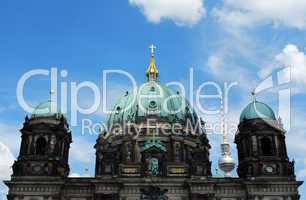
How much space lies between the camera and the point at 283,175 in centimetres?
4581

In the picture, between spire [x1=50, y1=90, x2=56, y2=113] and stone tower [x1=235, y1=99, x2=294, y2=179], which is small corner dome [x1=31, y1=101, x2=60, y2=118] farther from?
stone tower [x1=235, y1=99, x2=294, y2=179]

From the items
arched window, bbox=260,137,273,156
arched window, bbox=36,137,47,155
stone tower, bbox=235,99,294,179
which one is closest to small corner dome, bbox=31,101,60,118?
arched window, bbox=36,137,47,155

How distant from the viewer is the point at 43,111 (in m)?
49.4

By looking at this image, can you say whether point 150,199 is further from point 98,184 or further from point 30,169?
point 30,169

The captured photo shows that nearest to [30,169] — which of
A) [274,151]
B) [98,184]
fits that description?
[98,184]

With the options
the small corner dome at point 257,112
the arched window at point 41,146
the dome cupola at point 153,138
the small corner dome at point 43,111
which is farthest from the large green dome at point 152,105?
the arched window at point 41,146

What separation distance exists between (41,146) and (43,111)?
12.9ft

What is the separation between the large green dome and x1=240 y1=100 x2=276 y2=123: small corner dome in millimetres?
10040

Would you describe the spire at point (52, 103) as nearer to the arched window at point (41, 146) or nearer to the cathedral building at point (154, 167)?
the cathedral building at point (154, 167)

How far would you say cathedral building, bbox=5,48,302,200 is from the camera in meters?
44.7

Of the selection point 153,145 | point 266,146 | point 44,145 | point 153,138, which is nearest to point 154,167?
point 153,145

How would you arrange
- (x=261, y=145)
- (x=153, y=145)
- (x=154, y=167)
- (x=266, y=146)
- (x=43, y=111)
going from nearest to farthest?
(x=261, y=145) → (x=266, y=146) → (x=154, y=167) → (x=43, y=111) → (x=153, y=145)

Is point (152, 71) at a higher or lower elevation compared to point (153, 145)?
higher

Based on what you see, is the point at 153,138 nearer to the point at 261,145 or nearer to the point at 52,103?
the point at 52,103
